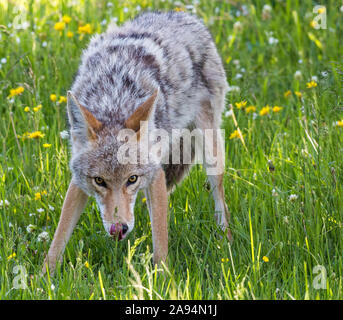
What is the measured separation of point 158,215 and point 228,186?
1032 millimetres

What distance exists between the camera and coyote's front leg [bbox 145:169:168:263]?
4680mm

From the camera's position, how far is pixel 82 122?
14.6ft

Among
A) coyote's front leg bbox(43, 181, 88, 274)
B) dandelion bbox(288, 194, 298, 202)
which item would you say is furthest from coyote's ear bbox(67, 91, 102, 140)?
dandelion bbox(288, 194, 298, 202)

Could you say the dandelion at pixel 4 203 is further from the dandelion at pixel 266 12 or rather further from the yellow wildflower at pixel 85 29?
the dandelion at pixel 266 12

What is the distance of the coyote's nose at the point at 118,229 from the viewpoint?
164 inches

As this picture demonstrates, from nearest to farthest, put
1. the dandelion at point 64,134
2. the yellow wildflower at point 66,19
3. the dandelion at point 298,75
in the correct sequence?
the dandelion at point 64,134 < the dandelion at point 298,75 < the yellow wildflower at point 66,19

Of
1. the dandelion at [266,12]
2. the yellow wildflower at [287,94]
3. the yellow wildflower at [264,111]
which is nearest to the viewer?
the yellow wildflower at [264,111]

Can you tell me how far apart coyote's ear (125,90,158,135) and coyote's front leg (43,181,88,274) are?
70 centimetres

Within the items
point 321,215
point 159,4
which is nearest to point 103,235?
point 321,215

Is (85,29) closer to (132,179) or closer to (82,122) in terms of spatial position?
(82,122)

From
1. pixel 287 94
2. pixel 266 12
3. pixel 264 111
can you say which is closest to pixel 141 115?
pixel 264 111

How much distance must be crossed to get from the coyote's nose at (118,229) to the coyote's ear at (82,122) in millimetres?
677

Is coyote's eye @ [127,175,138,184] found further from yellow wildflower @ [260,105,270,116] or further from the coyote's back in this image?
yellow wildflower @ [260,105,270,116]

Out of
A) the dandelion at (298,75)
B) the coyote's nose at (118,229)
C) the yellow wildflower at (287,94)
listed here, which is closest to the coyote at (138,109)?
the coyote's nose at (118,229)
